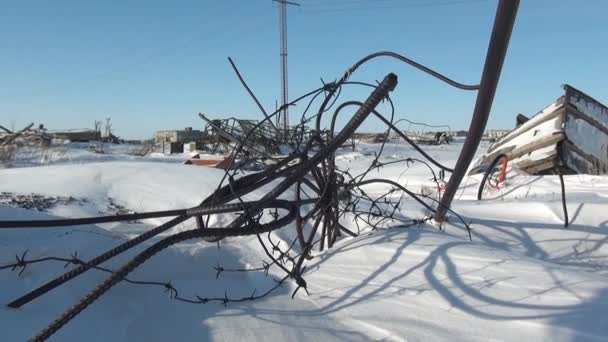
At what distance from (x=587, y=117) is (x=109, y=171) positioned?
5.35 meters

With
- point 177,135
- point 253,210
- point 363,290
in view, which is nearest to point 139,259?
point 253,210

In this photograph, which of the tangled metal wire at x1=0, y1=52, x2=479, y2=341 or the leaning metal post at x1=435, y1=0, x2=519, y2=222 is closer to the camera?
the tangled metal wire at x1=0, y1=52, x2=479, y2=341

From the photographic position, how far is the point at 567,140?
547cm

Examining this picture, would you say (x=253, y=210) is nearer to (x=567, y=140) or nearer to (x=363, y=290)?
(x=363, y=290)

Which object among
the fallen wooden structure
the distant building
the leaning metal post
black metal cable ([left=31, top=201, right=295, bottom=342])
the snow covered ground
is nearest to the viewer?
black metal cable ([left=31, top=201, right=295, bottom=342])

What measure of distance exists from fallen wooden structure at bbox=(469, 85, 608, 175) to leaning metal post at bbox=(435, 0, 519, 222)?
13.1ft

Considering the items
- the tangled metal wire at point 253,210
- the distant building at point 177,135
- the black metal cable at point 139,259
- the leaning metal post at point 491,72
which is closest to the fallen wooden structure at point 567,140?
the leaning metal post at point 491,72

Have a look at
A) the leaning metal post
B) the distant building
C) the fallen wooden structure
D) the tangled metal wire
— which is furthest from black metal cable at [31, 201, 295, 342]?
the distant building

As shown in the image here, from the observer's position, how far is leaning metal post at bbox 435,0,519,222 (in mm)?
1436

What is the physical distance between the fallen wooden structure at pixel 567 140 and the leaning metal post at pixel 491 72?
13.1 ft

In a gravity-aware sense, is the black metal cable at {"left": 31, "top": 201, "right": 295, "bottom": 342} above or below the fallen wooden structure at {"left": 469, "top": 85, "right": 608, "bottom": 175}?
below

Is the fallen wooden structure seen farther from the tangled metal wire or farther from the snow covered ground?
the tangled metal wire

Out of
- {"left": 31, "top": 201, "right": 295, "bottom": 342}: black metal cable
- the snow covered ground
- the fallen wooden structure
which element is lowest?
the snow covered ground

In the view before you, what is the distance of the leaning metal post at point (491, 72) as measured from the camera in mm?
1436
